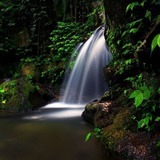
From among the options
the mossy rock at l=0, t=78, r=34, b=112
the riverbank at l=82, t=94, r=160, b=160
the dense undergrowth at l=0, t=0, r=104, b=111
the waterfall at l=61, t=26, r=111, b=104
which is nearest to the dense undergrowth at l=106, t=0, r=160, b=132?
the riverbank at l=82, t=94, r=160, b=160

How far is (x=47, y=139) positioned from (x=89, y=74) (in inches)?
186

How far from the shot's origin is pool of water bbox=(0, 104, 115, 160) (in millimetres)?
3771

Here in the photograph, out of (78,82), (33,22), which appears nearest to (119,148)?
(78,82)

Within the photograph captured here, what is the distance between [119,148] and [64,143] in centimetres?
117

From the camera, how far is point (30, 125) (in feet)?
18.6

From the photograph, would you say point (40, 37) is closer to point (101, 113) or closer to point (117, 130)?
point (101, 113)

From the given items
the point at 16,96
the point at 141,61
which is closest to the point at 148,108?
the point at 141,61

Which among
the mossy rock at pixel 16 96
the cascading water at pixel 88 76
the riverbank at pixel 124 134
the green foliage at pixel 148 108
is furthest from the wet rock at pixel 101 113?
the cascading water at pixel 88 76

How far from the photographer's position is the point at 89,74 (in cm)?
896

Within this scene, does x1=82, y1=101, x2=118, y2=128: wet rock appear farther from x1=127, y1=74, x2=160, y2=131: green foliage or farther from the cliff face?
the cliff face

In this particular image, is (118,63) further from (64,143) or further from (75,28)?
(75,28)

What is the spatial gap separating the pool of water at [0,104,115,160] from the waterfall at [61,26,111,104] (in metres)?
2.14

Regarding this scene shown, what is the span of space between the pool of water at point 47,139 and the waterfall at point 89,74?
7.03 ft

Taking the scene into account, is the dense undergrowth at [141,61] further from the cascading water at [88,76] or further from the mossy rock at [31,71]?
the mossy rock at [31,71]
